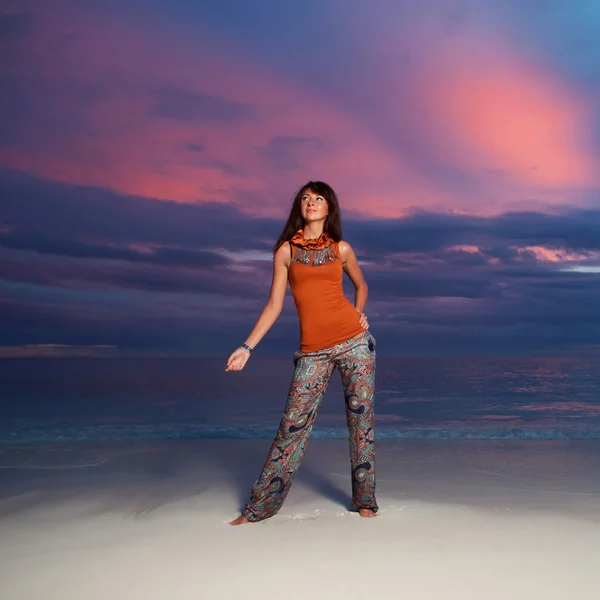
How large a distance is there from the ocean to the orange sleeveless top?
4.97 metres

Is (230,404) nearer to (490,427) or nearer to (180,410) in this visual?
(180,410)

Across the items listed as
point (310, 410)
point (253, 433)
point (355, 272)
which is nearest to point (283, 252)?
point (355, 272)

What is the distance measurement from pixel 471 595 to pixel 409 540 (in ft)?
2.42

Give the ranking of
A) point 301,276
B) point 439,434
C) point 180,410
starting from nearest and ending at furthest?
1. point 301,276
2. point 439,434
3. point 180,410

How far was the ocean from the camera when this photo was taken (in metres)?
9.23

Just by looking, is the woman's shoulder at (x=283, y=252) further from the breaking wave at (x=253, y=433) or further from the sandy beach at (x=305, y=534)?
the breaking wave at (x=253, y=433)

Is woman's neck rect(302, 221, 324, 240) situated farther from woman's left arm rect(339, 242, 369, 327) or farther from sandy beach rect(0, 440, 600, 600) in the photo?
sandy beach rect(0, 440, 600, 600)

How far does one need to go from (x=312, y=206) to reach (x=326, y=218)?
152 millimetres

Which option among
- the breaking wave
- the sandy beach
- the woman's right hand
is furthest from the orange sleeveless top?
the breaking wave

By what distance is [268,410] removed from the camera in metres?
13.1

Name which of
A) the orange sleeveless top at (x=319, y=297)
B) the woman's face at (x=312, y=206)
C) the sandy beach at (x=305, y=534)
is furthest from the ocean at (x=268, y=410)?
the woman's face at (x=312, y=206)

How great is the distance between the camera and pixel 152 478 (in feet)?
18.4

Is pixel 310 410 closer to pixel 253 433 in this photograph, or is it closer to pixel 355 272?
pixel 355 272

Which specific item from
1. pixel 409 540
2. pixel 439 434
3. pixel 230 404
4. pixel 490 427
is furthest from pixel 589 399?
pixel 409 540
